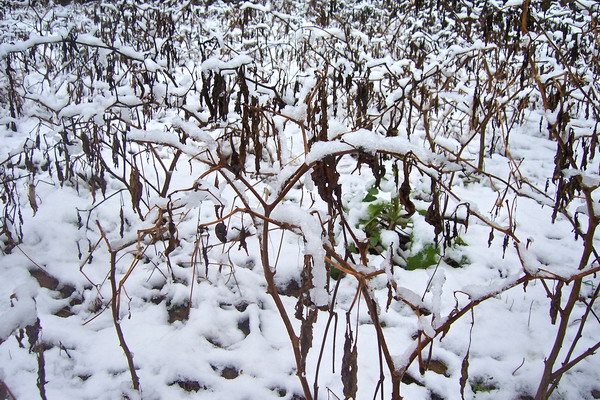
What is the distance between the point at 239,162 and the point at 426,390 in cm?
116

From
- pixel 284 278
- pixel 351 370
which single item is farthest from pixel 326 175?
pixel 284 278

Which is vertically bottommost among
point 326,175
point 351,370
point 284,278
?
point 284,278

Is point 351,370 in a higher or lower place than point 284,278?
higher

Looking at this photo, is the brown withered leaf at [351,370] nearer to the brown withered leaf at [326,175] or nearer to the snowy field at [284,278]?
the snowy field at [284,278]

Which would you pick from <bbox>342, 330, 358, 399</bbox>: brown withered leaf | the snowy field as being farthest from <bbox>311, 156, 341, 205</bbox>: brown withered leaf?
<bbox>342, 330, 358, 399</bbox>: brown withered leaf

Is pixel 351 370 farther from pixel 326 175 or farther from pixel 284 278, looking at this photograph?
pixel 284 278

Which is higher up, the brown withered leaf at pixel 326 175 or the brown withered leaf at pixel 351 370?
the brown withered leaf at pixel 326 175

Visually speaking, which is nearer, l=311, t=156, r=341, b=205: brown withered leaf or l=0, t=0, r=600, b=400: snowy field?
l=311, t=156, r=341, b=205: brown withered leaf

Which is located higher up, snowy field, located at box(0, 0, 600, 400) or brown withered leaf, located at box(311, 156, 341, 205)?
brown withered leaf, located at box(311, 156, 341, 205)

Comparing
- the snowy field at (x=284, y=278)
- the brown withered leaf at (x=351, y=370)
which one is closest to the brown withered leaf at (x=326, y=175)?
the snowy field at (x=284, y=278)

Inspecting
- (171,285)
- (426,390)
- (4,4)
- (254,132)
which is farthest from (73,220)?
(4,4)

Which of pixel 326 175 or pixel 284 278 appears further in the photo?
pixel 284 278

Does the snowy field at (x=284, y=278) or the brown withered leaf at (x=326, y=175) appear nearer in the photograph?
the brown withered leaf at (x=326, y=175)

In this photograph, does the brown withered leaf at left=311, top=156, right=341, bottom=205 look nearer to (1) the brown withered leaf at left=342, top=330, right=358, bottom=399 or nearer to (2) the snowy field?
(2) the snowy field
